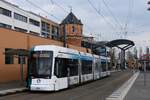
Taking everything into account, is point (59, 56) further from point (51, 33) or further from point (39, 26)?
point (51, 33)

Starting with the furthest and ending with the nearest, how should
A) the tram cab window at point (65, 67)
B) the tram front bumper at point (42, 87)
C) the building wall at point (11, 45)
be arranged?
the building wall at point (11, 45), the tram cab window at point (65, 67), the tram front bumper at point (42, 87)

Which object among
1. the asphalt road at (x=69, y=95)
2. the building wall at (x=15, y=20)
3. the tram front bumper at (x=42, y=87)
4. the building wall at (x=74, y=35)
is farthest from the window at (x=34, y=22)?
the tram front bumper at (x=42, y=87)

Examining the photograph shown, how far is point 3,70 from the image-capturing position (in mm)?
38250

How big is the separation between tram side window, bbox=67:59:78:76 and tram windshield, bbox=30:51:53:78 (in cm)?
353

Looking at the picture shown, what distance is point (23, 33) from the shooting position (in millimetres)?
43406

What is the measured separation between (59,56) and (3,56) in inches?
414

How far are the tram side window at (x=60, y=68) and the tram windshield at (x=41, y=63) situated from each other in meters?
0.57

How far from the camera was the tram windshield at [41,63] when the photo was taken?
92.7ft

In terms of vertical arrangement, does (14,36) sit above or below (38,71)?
above

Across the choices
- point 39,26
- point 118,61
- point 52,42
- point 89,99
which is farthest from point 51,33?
point 89,99

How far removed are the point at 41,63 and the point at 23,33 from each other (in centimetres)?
1533

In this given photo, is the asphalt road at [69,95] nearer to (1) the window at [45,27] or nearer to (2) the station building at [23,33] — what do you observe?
(2) the station building at [23,33]

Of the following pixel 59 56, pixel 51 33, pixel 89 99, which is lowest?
pixel 89 99

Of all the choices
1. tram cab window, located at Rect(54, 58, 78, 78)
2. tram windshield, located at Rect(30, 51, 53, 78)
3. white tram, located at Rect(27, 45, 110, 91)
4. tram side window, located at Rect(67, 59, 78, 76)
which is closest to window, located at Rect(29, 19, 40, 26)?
tram side window, located at Rect(67, 59, 78, 76)
